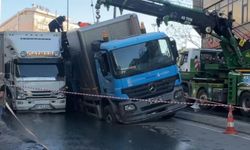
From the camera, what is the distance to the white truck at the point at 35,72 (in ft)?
60.3

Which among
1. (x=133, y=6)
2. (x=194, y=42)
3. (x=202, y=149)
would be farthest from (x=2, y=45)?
(x=194, y=42)

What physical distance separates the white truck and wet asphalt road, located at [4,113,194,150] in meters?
1.44

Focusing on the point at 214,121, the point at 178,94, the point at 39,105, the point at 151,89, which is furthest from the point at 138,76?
the point at 39,105

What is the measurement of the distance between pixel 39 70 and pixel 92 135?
266 inches

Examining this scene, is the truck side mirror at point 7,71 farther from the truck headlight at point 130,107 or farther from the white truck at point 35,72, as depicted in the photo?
the truck headlight at point 130,107

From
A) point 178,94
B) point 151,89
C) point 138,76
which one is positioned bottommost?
point 178,94

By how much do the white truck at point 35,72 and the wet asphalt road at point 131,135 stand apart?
1.85m

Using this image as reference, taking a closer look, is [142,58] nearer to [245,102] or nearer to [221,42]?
[245,102]

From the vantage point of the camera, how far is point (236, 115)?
61.1 feet

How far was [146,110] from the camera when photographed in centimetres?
1476

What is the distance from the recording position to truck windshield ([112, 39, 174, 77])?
14805 mm

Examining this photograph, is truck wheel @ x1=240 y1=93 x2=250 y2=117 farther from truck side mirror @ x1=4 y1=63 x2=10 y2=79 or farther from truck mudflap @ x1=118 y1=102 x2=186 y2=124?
truck side mirror @ x1=4 y1=63 x2=10 y2=79

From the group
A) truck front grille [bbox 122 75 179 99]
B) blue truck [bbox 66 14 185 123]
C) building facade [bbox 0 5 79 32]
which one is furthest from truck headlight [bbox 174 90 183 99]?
building facade [bbox 0 5 79 32]

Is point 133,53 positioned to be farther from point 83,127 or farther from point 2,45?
point 2,45
